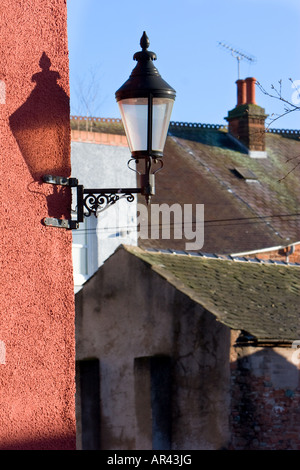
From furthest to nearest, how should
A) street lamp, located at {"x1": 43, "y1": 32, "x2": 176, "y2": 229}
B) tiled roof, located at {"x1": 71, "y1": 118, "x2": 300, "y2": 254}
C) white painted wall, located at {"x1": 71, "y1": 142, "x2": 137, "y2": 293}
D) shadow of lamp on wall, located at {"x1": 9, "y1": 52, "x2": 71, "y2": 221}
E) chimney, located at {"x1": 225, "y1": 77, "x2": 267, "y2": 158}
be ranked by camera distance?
chimney, located at {"x1": 225, "y1": 77, "x2": 267, "y2": 158} < tiled roof, located at {"x1": 71, "y1": 118, "x2": 300, "y2": 254} < white painted wall, located at {"x1": 71, "y1": 142, "x2": 137, "y2": 293} < street lamp, located at {"x1": 43, "y1": 32, "x2": 176, "y2": 229} < shadow of lamp on wall, located at {"x1": 9, "y1": 52, "x2": 71, "y2": 221}

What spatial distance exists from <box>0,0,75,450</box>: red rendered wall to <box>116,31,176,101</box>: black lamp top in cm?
Result: 46

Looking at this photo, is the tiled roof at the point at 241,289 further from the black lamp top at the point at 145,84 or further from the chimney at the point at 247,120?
the chimney at the point at 247,120

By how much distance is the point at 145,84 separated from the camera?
258 inches

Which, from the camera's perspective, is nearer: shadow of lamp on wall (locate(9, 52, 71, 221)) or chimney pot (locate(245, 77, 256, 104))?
shadow of lamp on wall (locate(9, 52, 71, 221))

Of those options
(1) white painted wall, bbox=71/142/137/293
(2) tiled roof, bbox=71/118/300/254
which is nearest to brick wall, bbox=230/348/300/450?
(1) white painted wall, bbox=71/142/137/293

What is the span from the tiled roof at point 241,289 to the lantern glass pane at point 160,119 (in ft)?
25.0

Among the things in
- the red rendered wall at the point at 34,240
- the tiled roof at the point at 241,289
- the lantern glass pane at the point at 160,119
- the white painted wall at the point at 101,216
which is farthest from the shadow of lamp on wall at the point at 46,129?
the white painted wall at the point at 101,216

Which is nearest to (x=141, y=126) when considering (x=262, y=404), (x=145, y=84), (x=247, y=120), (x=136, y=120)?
(x=136, y=120)

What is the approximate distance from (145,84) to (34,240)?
1248 mm

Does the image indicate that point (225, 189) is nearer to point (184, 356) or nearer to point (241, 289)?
point (241, 289)

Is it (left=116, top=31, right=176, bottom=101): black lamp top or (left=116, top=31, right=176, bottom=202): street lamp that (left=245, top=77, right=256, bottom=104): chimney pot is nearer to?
(left=116, top=31, right=176, bottom=101): black lamp top

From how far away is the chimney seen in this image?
31.0m

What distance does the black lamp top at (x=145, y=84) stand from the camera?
6.53 meters

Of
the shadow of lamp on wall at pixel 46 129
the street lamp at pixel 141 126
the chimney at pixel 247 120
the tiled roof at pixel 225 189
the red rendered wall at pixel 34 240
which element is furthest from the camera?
the chimney at pixel 247 120
